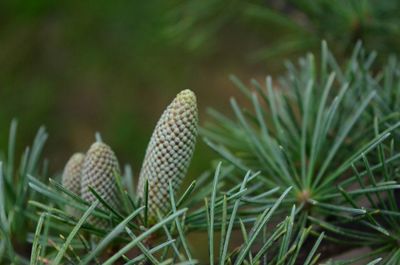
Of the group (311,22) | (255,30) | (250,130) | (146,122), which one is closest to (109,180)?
(250,130)

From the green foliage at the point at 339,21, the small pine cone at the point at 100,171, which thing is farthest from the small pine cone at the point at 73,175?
the green foliage at the point at 339,21

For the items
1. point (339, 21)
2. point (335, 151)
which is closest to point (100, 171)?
point (335, 151)

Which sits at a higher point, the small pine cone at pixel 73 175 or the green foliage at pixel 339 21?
the green foliage at pixel 339 21

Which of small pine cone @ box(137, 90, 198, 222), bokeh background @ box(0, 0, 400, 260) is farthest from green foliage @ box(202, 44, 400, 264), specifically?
bokeh background @ box(0, 0, 400, 260)

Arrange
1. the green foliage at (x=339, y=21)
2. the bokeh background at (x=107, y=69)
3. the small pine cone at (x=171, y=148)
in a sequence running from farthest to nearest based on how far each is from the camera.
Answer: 1. the bokeh background at (x=107, y=69)
2. the green foliage at (x=339, y=21)
3. the small pine cone at (x=171, y=148)

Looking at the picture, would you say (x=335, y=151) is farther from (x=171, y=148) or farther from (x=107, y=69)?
(x=107, y=69)

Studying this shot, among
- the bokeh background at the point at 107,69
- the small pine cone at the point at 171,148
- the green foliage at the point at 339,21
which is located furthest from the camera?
the bokeh background at the point at 107,69

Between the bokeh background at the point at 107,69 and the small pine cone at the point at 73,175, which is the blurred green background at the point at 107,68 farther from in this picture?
the small pine cone at the point at 73,175

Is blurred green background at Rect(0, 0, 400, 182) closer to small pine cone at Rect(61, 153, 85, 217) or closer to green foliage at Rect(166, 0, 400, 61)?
green foliage at Rect(166, 0, 400, 61)

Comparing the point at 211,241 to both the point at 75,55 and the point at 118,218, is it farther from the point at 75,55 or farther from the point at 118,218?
the point at 75,55
